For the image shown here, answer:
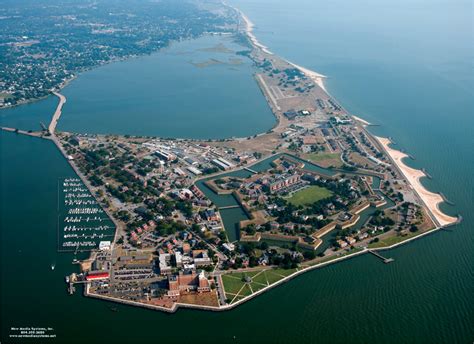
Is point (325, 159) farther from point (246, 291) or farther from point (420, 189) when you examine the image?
point (246, 291)

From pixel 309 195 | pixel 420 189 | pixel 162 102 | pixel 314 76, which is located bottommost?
pixel 162 102

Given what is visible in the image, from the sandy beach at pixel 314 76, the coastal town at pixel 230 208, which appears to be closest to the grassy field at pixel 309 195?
the coastal town at pixel 230 208

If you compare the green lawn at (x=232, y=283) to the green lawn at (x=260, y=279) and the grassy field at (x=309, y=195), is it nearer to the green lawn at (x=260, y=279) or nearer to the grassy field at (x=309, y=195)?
the green lawn at (x=260, y=279)

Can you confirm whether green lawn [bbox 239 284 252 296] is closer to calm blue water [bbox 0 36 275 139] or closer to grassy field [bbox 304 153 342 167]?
grassy field [bbox 304 153 342 167]

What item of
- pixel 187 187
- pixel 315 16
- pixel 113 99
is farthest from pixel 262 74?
pixel 315 16

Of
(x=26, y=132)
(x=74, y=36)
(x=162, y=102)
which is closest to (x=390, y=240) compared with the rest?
(x=26, y=132)

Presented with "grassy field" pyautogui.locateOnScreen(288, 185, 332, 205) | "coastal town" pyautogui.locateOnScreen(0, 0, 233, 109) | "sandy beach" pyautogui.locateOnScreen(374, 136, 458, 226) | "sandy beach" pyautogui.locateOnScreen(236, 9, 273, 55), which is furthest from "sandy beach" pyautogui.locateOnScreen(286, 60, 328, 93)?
"coastal town" pyautogui.locateOnScreen(0, 0, 233, 109)
